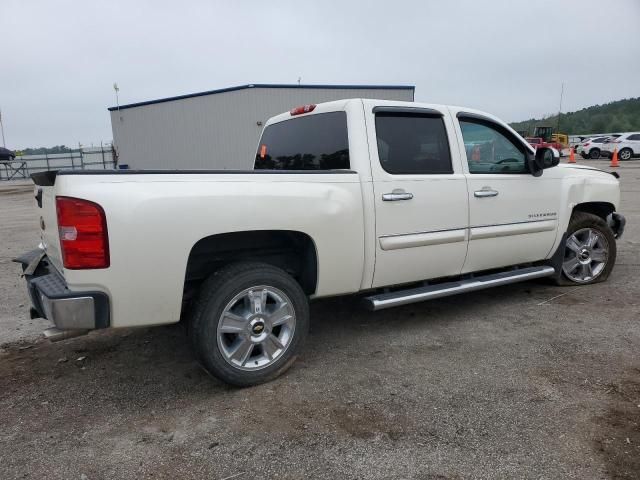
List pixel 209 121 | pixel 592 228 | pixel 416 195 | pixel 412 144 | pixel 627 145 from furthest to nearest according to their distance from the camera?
pixel 627 145 → pixel 209 121 → pixel 592 228 → pixel 412 144 → pixel 416 195

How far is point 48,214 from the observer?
3.19 meters

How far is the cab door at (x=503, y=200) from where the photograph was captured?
4.19m

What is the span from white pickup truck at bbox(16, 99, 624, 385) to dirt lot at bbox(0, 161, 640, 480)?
0.38 metres

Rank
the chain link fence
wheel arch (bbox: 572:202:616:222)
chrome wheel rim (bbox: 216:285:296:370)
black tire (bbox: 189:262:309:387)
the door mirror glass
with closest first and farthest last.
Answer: black tire (bbox: 189:262:309:387)
chrome wheel rim (bbox: 216:285:296:370)
the door mirror glass
wheel arch (bbox: 572:202:616:222)
the chain link fence

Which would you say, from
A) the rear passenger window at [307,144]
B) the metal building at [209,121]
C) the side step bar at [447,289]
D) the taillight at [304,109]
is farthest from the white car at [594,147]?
the taillight at [304,109]

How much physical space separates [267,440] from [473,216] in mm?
2481

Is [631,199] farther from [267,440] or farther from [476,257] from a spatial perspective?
[267,440]

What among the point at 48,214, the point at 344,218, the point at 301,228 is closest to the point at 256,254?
the point at 301,228

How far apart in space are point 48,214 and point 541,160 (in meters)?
4.03

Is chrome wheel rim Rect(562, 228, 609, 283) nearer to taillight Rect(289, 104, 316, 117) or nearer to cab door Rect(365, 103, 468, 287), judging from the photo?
cab door Rect(365, 103, 468, 287)

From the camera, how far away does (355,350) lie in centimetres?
382

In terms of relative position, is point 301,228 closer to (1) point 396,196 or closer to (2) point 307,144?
(1) point 396,196

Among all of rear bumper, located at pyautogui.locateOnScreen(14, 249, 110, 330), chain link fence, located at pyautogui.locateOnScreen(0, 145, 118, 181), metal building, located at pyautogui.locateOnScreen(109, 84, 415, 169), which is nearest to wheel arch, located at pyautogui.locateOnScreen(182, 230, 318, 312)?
rear bumper, located at pyautogui.locateOnScreen(14, 249, 110, 330)

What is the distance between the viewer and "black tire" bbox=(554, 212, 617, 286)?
4984mm
